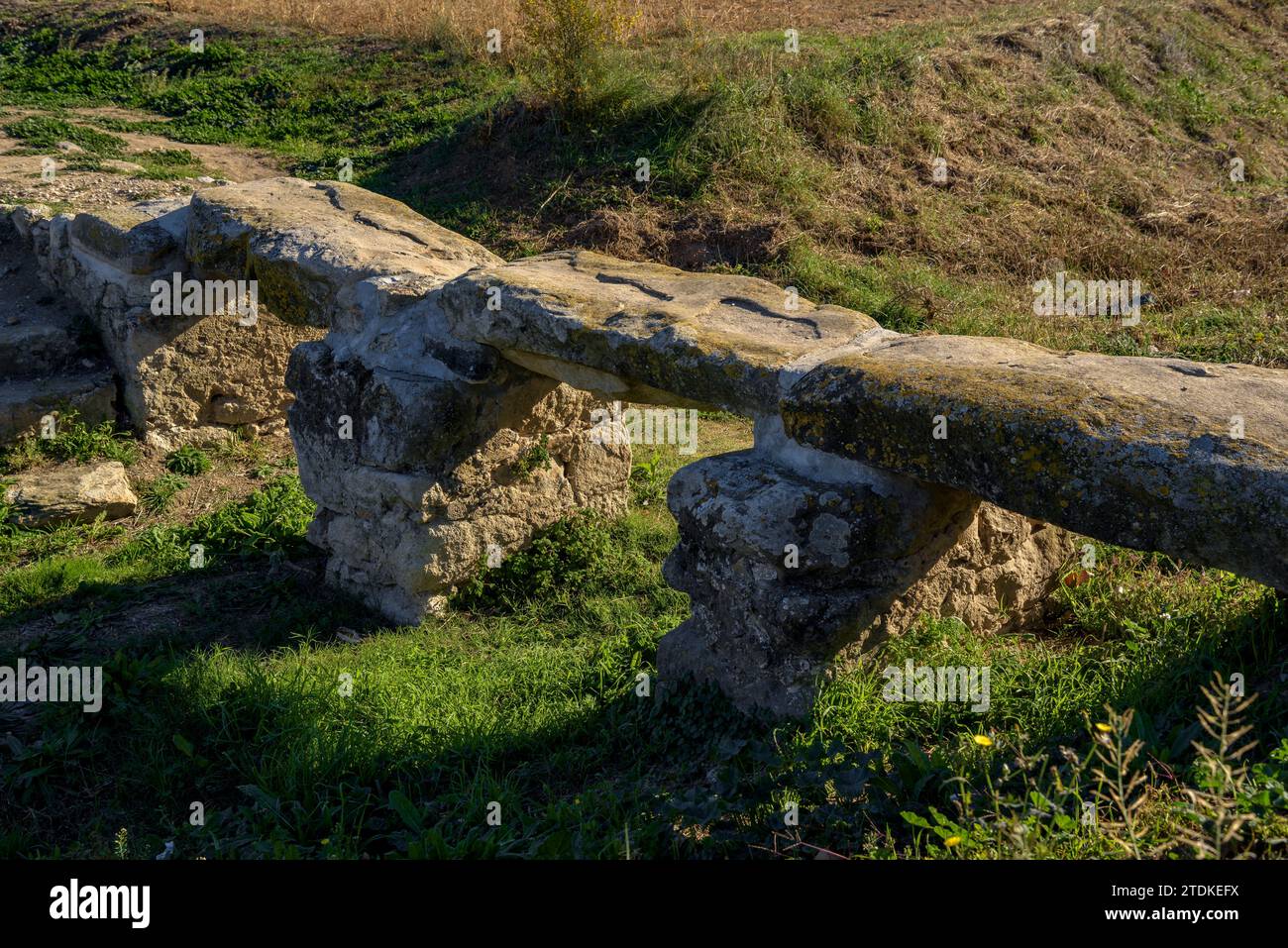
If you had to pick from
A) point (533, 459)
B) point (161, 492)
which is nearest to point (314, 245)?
point (533, 459)

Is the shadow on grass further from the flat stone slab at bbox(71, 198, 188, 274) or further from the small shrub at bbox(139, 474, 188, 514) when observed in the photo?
the flat stone slab at bbox(71, 198, 188, 274)

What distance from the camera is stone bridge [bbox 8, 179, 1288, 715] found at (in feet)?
10.9

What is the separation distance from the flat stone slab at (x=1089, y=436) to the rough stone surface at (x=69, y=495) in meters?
4.61

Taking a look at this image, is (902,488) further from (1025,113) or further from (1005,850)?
(1025,113)

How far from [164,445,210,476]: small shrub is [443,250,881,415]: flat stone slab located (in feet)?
9.65

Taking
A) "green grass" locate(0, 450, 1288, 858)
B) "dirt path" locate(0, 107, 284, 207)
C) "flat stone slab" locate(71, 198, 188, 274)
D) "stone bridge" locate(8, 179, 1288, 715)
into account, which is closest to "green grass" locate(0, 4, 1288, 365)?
"dirt path" locate(0, 107, 284, 207)

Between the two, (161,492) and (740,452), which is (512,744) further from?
(161,492)

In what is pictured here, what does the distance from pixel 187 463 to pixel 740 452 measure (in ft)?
14.8

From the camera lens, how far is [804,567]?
3.98 metres

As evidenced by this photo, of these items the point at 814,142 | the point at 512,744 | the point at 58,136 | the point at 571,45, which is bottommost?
the point at 512,744

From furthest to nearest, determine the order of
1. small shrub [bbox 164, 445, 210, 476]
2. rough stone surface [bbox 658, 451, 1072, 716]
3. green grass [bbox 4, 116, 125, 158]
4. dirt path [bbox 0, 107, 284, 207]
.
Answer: green grass [bbox 4, 116, 125, 158], dirt path [bbox 0, 107, 284, 207], small shrub [bbox 164, 445, 210, 476], rough stone surface [bbox 658, 451, 1072, 716]

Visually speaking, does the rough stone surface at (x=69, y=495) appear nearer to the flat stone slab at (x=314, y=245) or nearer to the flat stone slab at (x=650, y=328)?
the flat stone slab at (x=314, y=245)

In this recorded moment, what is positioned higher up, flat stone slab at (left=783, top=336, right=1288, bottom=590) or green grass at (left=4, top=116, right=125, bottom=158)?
green grass at (left=4, top=116, right=125, bottom=158)
